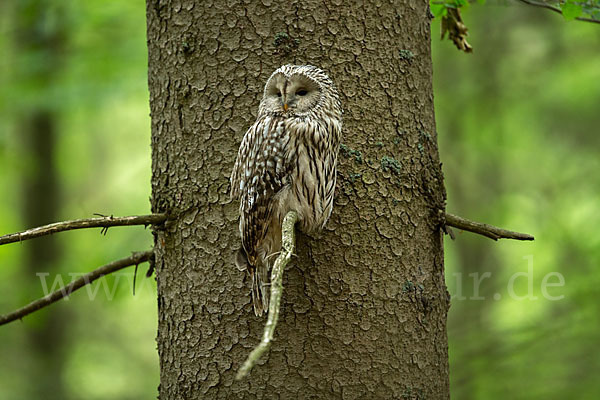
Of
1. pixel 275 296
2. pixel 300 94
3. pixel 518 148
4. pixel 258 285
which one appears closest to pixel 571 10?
pixel 300 94

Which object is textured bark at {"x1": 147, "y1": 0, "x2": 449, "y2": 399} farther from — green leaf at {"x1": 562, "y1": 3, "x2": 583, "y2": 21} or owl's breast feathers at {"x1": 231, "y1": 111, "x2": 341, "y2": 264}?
green leaf at {"x1": 562, "y1": 3, "x2": 583, "y2": 21}

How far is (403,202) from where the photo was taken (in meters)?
2.75

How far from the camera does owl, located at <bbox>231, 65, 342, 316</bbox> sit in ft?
8.38

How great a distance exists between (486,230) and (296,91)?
1095 millimetres

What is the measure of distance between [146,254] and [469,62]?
22.7 feet

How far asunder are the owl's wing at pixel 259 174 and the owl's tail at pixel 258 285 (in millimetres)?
39

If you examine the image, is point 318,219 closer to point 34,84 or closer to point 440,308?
point 440,308

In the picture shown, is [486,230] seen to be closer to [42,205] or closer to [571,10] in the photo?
[571,10]

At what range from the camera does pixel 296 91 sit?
265 cm

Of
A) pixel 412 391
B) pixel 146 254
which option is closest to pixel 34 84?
pixel 146 254

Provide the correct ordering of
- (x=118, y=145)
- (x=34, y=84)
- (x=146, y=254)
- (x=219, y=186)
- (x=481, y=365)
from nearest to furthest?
(x=219, y=186)
(x=146, y=254)
(x=481, y=365)
(x=34, y=84)
(x=118, y=145)

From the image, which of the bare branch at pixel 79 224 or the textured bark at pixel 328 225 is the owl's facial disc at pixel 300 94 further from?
the bare branch at pixel 79 224

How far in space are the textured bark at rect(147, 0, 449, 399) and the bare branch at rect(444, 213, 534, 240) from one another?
0.10 meters

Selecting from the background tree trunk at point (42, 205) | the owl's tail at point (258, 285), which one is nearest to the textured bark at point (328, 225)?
the owl's tail at point (258, 285)
